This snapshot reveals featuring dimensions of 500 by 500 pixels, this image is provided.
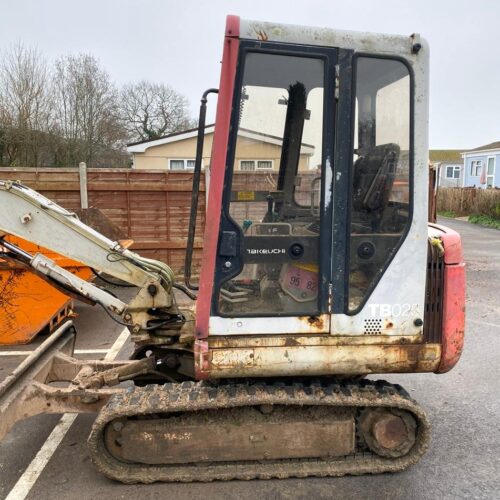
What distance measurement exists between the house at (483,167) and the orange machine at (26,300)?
33922 mm

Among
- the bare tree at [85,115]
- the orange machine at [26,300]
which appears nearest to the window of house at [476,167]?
the bare tree at [85,115]

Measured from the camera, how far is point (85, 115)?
84.2 ft

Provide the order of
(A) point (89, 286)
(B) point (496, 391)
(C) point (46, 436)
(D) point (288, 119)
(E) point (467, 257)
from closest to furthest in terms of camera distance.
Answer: (D) point (288, 119) → (A) point (89, 286) → (C) point (46, 436) → (B) point (496, 391) → (E) point (467, 257)

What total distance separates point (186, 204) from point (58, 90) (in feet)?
63.2

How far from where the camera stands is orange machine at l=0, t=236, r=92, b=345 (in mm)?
5520

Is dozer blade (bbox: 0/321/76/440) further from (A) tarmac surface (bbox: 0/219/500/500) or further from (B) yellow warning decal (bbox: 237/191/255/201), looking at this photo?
(B) yellow warning decal (bbox: 237/191/255/201)

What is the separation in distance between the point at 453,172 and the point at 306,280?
51.0m

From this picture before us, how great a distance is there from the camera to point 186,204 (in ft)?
29.7

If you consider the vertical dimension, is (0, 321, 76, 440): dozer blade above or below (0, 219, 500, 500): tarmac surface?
above

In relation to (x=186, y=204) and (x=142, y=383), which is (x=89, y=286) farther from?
(x=186, y=204)

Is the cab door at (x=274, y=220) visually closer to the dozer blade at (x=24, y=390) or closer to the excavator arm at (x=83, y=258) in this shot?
the excavator arm at (x=83, y=258)

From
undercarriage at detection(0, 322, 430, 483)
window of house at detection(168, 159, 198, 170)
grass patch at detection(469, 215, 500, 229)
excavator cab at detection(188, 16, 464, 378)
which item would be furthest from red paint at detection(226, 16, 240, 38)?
grass patch at detection(469, 215, 500, 229)

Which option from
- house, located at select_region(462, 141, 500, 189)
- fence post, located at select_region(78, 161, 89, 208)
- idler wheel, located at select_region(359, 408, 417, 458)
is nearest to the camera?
idler wheel, located at select_region(359, 408, 417, 458)

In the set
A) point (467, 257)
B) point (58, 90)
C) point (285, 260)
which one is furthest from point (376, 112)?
point (58, 90)
